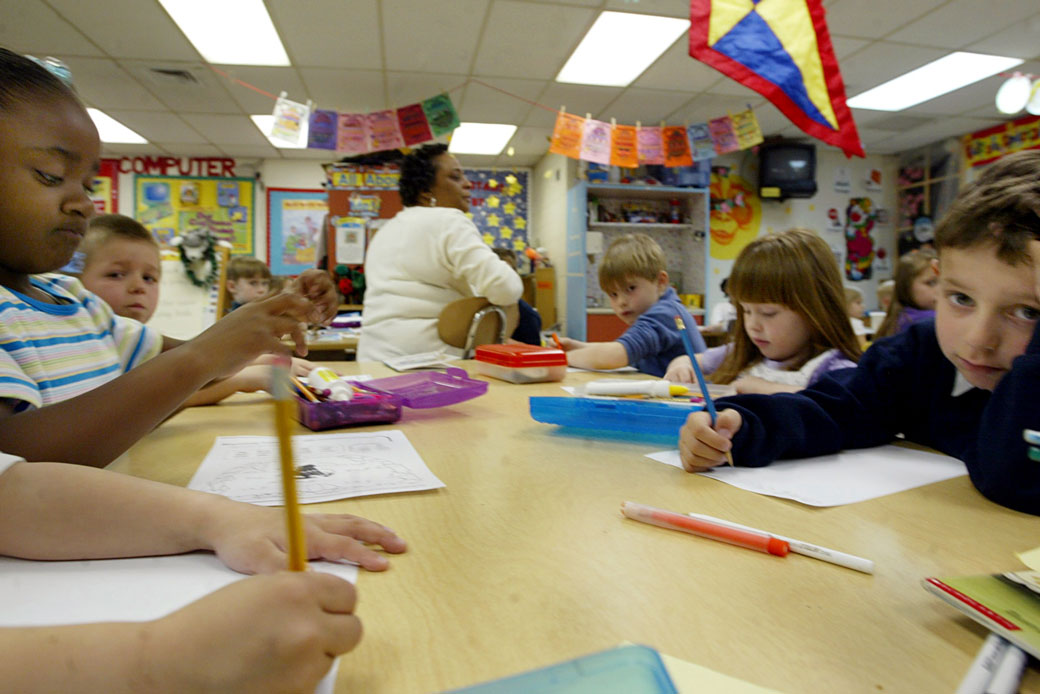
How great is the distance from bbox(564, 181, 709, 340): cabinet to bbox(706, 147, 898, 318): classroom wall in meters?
0.32

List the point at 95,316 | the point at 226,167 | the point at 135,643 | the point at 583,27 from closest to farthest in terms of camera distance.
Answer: the point at 135,643 → the point at 95,316 → the point at 583,27 → the point at 226,167

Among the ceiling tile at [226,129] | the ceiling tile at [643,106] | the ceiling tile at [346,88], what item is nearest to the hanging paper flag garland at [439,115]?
the ceiling tile at [346,88]

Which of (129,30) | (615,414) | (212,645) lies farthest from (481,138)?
(212,645)

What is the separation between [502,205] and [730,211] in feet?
7.03

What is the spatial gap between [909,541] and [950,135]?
5.76 m

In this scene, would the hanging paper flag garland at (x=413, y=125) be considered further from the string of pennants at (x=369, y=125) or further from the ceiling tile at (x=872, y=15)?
the ceiling tile at (x=872, y=15)

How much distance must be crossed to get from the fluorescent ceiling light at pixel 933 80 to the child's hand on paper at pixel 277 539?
4343mm

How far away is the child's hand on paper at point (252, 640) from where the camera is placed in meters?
0.22

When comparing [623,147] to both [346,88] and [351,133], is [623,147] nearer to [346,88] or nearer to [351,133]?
[351,133]

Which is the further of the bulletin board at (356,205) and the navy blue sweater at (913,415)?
the bulletin board at (356,205)

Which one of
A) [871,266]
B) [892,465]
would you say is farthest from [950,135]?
[892,465]

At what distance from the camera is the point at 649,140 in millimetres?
3248

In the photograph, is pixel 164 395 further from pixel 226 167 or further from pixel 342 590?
pixel 226 167

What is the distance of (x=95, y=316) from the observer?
0.76 metres
